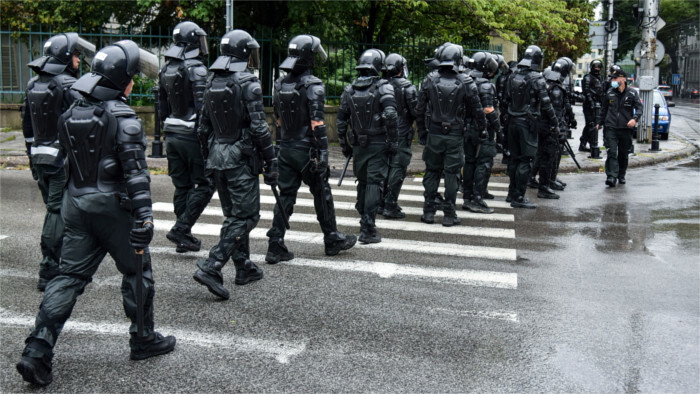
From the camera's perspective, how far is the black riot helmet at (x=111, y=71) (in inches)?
171

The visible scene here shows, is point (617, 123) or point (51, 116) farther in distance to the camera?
point (617, 123)

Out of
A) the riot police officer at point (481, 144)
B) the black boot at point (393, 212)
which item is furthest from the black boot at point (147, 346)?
the riot police officer at point (481, 144)

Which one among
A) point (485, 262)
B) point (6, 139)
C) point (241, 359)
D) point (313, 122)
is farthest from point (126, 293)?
point (6, 139)

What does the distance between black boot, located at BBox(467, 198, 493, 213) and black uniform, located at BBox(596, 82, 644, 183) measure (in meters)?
3.41

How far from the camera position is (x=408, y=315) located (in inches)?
221

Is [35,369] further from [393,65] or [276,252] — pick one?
[393,65]

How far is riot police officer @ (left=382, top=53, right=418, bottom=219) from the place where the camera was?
937 centimetres

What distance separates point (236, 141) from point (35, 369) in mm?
2606

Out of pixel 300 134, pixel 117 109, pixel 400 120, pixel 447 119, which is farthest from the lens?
pixel 400 120

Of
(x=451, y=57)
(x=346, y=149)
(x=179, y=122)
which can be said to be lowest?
(x=346, y=149)

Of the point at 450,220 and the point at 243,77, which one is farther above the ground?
the point at 243,77

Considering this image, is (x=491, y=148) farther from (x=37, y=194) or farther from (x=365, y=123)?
(x=37, y=194)


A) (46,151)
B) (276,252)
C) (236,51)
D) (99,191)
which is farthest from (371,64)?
(99,191)

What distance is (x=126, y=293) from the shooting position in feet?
15.2
